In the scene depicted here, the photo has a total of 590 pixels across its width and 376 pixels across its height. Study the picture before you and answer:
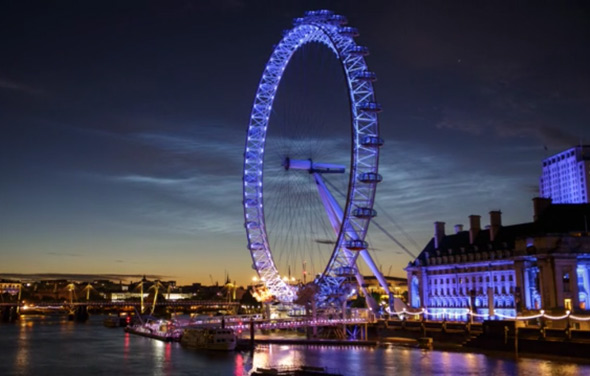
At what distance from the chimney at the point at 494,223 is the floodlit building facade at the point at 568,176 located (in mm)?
64778

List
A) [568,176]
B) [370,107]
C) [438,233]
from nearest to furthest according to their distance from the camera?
[370,107] → [438,233] → [568,176]

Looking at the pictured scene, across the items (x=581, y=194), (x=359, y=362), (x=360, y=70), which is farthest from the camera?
(x=581, y=194)

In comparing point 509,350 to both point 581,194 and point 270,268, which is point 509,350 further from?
point 581,194

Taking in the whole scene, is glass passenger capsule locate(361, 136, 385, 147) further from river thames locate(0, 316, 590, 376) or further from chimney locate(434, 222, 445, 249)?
chimney locate(434, 222, 445, 249)

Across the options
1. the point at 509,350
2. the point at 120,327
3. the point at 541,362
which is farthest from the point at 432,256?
the point at 120,327

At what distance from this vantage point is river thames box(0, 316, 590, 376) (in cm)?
4778

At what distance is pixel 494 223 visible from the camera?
3189 inches

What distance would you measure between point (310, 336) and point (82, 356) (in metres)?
23.0

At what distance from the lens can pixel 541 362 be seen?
49.4 meters

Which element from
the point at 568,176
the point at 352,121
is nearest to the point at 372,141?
the point at 352,121

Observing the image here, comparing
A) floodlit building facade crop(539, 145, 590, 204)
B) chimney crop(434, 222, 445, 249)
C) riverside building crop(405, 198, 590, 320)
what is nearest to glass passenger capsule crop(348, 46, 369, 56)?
riverside building crop(405, 198, 590, 320)

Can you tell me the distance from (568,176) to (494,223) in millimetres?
77320

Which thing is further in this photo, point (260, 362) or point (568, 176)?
point (568, 176)

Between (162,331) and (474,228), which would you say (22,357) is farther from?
(474,228)
